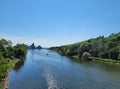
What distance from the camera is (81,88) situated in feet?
107

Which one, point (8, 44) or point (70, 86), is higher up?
point (8, 44)

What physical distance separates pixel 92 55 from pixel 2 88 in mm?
77023

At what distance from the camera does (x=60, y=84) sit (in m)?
35.3

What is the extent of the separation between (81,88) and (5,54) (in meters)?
50.3

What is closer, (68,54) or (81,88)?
(81,88)

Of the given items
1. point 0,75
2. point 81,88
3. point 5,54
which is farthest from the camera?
point 5,54

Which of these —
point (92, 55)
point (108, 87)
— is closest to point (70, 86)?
point (108, 87)

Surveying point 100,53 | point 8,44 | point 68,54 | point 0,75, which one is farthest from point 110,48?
point 0,75

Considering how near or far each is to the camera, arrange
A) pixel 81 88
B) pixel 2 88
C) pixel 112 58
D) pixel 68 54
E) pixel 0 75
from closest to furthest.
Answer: pixel 2 88, pixel 81 88, pixel 0 75, pixel 112 58, pixel 68 54

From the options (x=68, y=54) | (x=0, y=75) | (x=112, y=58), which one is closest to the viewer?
(x=0, y=75)

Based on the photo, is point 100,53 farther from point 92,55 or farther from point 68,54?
point 68,54

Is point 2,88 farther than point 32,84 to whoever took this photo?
No

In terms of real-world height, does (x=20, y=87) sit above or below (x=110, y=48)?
below

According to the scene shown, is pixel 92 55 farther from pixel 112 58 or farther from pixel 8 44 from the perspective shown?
pixel 8 44
